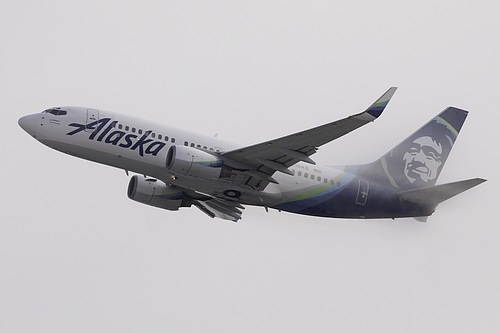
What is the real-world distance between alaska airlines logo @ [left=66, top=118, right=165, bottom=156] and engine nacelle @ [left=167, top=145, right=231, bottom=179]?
156 centimetres

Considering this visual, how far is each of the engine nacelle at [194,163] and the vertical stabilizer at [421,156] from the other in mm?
8913

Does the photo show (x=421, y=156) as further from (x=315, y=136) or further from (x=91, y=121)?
(x=91, y=121)

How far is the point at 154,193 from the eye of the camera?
46219 mm

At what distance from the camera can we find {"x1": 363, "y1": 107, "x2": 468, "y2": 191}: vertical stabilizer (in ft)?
150

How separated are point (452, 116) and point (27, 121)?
23.9 meters

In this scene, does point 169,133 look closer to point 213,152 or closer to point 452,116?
point 213,152

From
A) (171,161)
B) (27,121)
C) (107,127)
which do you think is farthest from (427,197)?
(27,121)

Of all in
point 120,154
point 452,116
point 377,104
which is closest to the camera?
point 377,104

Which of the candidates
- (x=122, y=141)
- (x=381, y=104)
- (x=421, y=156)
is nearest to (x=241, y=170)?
(x=122, y=141)

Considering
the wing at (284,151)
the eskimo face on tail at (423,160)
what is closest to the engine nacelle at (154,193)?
the wing at (284,151)

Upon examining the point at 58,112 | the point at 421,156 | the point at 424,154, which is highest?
the point at 424,154

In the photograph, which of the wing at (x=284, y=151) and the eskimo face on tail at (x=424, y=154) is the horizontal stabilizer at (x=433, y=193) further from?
the wing at (x=284, y=151)

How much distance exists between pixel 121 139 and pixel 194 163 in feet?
13.3

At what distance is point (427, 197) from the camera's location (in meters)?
44.4
